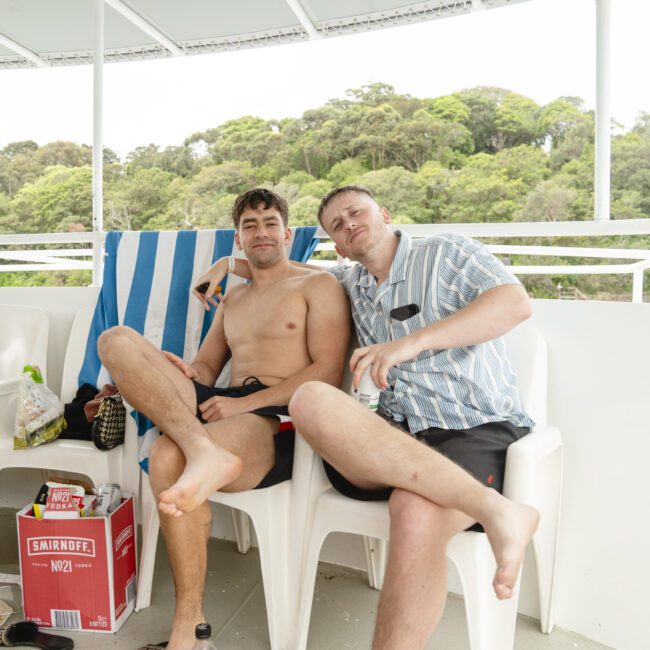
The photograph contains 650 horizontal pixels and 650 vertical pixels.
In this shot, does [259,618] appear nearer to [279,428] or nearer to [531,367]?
[279,428]

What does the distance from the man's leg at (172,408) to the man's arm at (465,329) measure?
45cm

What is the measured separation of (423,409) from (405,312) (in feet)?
0.91

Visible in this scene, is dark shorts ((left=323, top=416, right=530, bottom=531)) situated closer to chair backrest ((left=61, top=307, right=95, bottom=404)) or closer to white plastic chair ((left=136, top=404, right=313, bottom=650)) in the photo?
white plastic chair ((left=136, top=404, right=313, bottom=650))

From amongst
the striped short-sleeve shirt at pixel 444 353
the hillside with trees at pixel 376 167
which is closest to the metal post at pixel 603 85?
the striped short-sleeve shirt at pixel 444 353

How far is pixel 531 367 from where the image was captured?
1804mm

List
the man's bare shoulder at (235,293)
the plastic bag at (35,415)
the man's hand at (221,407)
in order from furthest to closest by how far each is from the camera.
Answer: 1. the man's bare shoulder at (235,293)
2. the plastic bag at (35,415)
3. the man's hand at (221,407)

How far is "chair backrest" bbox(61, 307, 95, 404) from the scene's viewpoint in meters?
2.52

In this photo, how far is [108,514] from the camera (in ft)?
6.02

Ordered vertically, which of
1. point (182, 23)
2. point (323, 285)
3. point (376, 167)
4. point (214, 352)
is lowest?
point (214, 352)

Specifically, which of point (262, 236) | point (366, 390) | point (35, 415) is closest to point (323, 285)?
point (262, 236)

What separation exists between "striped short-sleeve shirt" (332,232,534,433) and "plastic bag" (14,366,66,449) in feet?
3.99

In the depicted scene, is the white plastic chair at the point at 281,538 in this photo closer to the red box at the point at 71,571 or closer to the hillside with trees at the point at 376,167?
the red box at the point at 71,571

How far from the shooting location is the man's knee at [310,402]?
1.46 meters

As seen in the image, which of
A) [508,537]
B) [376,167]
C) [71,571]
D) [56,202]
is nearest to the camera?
[508,537]
